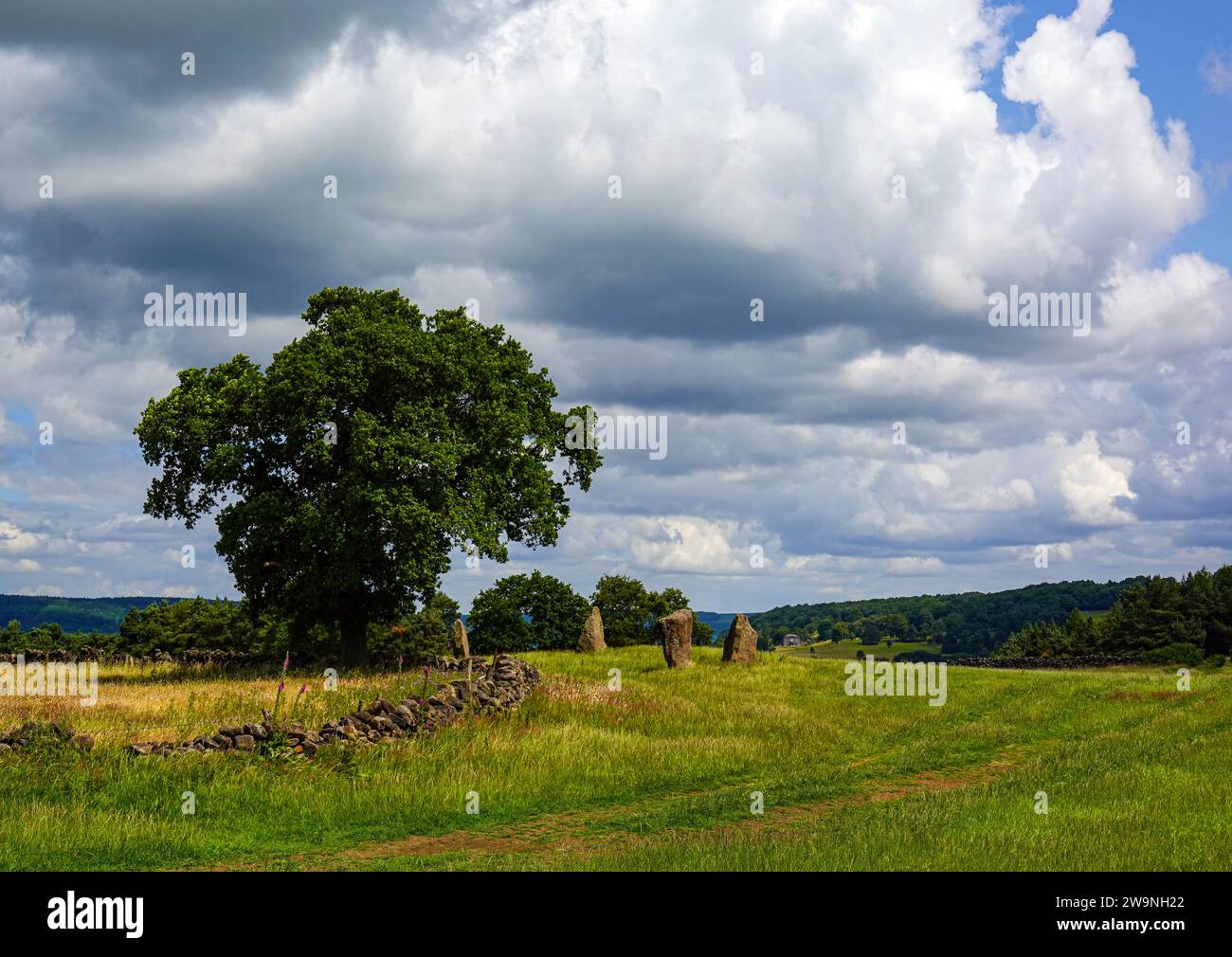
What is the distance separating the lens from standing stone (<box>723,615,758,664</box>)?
1652 inches

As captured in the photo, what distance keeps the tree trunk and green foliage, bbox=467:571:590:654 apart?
30.1 metres

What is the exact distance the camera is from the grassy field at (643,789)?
14.1 m

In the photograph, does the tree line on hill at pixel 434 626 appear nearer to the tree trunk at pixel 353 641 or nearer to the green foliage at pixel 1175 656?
the tree trunk at pixel 353 641

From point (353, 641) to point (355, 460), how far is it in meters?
9.81

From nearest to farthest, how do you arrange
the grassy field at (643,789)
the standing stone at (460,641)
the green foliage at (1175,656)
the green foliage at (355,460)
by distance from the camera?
the grassy field at (643,789) → the green foliage at (355,460) → the standing stone at (460,641) → the green foliage at (1175,656)

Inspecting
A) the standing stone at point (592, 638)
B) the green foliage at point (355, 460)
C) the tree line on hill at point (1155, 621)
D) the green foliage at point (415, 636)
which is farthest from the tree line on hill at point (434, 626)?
the tree line on hill at point (1155, 621)

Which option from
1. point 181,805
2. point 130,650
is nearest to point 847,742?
point 181,805

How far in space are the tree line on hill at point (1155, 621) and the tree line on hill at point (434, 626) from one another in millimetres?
36546

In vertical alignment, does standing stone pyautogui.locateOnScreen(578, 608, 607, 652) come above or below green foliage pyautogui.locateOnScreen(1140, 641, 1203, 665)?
above

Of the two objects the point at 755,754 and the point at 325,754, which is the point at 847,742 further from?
the point at 325,754

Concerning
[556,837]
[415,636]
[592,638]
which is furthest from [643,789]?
[415,636]

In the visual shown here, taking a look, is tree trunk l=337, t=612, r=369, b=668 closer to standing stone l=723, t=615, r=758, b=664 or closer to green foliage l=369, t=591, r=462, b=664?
standing stone l=723, t=615, r=758, b=664

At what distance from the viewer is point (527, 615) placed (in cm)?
7200

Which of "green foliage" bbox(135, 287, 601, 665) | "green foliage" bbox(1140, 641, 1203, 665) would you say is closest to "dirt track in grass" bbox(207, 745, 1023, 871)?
"green foliage" bbox(135, 287, 601, 665)
